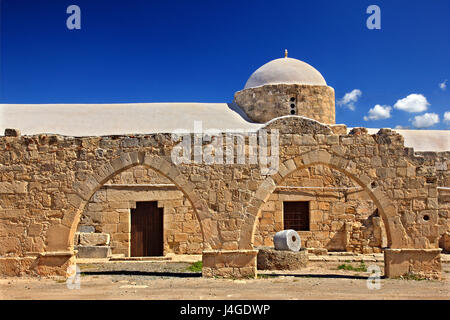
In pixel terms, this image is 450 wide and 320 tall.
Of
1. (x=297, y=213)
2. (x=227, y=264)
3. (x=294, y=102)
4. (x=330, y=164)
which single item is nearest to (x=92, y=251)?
(x=227, y=264)

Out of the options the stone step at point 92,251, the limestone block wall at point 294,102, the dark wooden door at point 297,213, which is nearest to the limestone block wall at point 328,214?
the dark wooden door at point 297,213

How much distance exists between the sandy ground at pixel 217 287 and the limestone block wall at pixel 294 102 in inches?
275

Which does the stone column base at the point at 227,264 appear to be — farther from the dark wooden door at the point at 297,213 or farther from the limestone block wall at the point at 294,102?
the limestone block wall at the point at 294,102

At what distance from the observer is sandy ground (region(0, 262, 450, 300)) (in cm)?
689

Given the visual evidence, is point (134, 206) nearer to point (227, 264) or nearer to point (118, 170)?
point (118, 170)

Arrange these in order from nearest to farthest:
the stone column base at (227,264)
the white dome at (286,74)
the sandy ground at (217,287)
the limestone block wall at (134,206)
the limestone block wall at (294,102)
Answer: the sandy ground at (217,287) → the stone column base at (227,264) → the limestone block wall at (134,206) → the limestone block wall at (294,102) → the white dome at (286,74)

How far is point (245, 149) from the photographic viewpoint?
8.71 m

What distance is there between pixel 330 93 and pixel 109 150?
379 inches

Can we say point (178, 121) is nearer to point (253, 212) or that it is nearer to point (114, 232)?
point (114, 232)

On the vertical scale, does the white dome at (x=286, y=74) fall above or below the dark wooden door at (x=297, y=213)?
above

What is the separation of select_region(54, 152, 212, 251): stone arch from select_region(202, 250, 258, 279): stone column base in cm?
44

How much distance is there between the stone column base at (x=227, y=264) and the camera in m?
8.50

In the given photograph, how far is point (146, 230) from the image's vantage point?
13398mm

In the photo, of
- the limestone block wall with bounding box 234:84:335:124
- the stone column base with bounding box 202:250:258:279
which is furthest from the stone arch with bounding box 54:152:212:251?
the limestone block wall with bounding box 234:84:335:124
